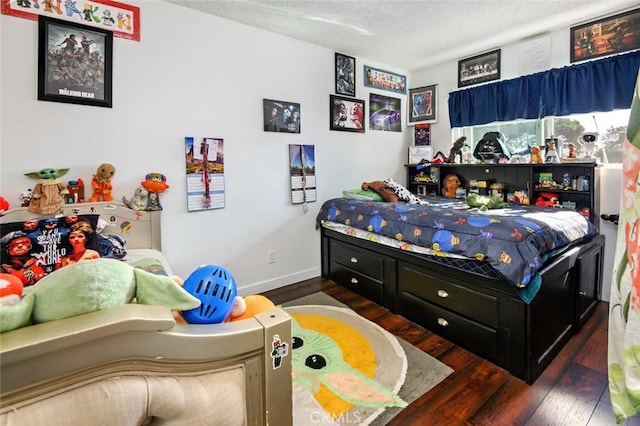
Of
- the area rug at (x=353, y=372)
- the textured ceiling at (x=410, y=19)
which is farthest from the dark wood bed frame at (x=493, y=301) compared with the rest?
the textured ceiling at (x=410, y=19)

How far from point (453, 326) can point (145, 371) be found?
1980mm

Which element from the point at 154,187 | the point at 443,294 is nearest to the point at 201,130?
the point at 154,187

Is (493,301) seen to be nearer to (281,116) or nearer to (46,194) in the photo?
(281,116)

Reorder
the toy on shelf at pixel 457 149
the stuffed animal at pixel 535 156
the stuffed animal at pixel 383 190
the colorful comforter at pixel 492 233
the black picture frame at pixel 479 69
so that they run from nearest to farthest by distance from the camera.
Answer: the colorful comforter at pixel 492 233 < the stuffed animal at pixel 535 156 < the stuffed animal at pixel 383 190 < the black picture frame at pixel 479 69 < the toy on shelf at pixel 457 149

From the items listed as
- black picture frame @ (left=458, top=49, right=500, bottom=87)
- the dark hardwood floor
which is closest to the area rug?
the dark hardwood floor

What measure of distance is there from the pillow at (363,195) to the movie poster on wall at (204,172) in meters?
1.27

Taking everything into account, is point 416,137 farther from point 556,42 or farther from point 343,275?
point 343,275

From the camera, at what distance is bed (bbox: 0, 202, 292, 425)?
523 millimetres

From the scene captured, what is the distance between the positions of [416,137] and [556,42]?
1642 mm

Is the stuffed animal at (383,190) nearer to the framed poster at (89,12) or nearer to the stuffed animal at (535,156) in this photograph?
the stuffed animal at (535,156)

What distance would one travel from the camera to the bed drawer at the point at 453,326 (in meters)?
1.94

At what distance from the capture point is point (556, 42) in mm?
2947

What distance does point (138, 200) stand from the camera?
232cm

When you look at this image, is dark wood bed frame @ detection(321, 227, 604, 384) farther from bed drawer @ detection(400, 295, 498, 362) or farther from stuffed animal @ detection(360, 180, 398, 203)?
stuffed animal @ detection(360, 180, 398, 203)
